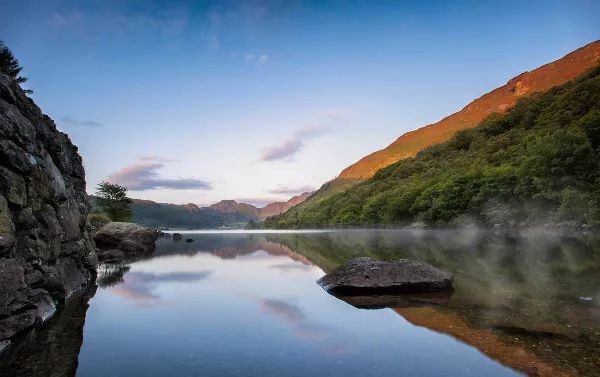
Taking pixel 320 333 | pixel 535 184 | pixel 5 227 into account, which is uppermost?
pixel 5 227

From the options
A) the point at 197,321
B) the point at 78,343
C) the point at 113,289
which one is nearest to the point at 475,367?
the point at 197,321

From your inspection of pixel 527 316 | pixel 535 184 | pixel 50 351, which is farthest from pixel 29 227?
pixel 535 184

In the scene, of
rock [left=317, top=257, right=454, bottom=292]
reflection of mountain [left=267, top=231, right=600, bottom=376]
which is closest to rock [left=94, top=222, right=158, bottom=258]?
rock [left=317, top=257, right=454, bottom=292]

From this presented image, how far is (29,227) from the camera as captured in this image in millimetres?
17734

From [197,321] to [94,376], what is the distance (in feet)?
21.5

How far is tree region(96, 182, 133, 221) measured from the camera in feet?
366

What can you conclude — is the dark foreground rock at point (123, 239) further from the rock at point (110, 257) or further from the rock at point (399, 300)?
the rock at point (399, 300)

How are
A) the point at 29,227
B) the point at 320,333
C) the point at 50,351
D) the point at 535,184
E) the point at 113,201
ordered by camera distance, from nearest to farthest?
the point at 50,351 < the point at 320,333 < the point at 29,227 < the point at 535,184 < the point at 113,201

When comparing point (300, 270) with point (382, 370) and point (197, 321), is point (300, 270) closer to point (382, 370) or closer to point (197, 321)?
point (197, 321)

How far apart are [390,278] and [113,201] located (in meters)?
108

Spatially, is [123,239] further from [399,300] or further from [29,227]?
[399,300]

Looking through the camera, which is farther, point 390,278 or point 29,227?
point 390,278

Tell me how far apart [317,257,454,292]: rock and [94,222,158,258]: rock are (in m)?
43.6

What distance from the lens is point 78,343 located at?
45.0ft
